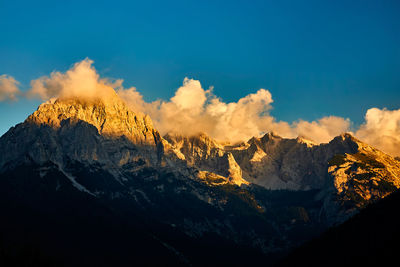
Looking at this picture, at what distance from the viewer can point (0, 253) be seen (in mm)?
195500

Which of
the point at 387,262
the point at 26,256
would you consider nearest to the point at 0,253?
the point at 26,256

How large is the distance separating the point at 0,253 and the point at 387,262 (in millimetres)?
155424

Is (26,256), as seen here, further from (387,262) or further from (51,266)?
(387,262)

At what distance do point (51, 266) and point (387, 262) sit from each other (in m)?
135

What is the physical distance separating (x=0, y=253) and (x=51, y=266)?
21.5 meters

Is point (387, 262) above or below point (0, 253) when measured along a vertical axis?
below

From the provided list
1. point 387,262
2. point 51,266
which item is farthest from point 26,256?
point 387,262

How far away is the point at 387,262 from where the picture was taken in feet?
629

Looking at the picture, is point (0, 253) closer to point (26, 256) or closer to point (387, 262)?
point (26, 256)

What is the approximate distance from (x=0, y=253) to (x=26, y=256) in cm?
1115

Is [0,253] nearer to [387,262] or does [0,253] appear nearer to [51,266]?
[51,266]

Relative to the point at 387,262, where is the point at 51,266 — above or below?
above
